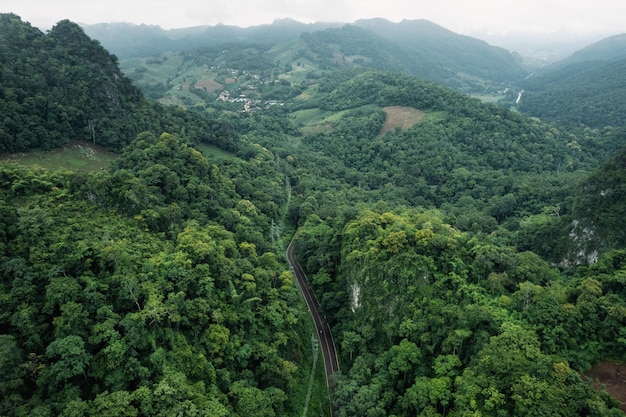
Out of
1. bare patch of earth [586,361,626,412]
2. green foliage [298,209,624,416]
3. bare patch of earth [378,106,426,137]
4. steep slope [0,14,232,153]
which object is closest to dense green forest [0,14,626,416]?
green foliage [298,209,624,416]

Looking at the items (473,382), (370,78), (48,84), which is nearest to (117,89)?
(48,84)

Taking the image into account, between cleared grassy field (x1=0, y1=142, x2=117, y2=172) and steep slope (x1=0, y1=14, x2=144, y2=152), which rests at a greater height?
steep slope (x1=0, y1=14, x2=144, y2=152)

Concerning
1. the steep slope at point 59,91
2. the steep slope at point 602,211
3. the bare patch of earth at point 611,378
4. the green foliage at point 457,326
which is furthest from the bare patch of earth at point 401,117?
the bare patch of earth at point 611,378

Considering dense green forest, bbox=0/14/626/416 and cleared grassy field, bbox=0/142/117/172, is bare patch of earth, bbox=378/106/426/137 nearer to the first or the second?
dense green forest, bbox=0/14/626/416

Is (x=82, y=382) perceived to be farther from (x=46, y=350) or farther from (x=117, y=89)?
(x=117, y=89)

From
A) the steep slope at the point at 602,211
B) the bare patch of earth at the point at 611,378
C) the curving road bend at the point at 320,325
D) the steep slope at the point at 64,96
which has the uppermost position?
the steep slope at the point at 64,96

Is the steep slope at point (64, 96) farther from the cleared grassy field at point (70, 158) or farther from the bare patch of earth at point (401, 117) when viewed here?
the bare patch of earth at point (401, 117)
